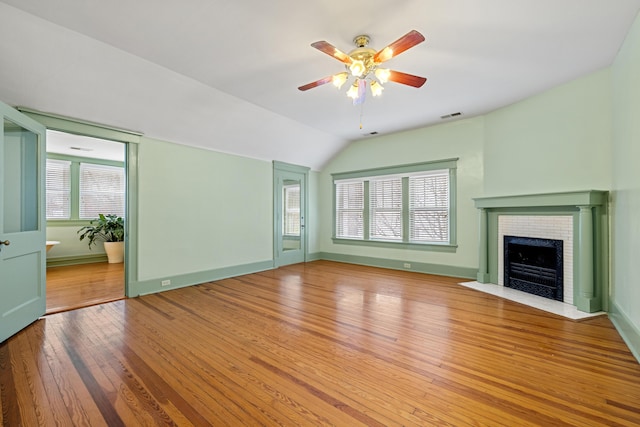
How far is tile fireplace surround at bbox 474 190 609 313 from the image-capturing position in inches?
133

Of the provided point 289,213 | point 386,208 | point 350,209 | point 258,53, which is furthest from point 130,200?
point 386,208

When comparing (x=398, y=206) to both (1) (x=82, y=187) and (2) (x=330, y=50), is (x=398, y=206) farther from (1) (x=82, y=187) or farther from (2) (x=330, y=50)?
(1) (x=82, y=187)

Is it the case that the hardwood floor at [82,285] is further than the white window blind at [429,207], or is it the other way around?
the white window blind at [429,207]

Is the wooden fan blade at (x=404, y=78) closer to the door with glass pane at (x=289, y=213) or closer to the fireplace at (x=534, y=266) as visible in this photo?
the fireplace at (x=534, y=266)

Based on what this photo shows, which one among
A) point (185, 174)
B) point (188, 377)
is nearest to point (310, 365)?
point (188, 377)

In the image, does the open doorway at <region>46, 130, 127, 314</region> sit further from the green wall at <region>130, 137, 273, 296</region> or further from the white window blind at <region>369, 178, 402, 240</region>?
the white window blind at <region>369, 178, 402, 240</region>

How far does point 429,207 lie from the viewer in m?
5.63

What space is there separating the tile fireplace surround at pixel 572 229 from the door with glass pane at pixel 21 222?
6.03 metres

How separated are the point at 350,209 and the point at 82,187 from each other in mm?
6487

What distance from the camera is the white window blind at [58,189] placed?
249 inches

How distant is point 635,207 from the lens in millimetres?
2506

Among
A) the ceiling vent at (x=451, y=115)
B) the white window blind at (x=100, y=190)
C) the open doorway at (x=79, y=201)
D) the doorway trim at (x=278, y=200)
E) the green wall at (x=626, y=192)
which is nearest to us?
the green wall at (x=626, y=192)

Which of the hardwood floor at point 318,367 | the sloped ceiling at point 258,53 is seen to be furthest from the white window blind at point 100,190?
the hardwood floor at point 318,367

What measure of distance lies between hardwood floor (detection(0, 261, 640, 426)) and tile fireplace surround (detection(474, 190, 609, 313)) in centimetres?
44
